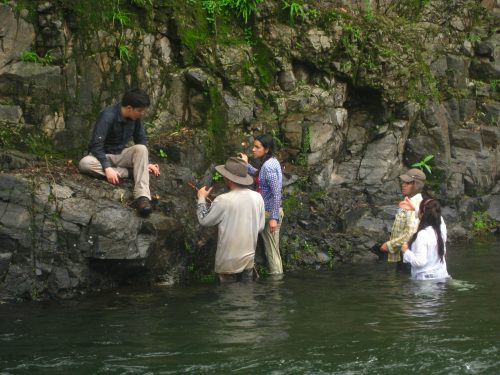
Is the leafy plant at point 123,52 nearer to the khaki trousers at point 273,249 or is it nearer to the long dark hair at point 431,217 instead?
the khaki trousers at point 273,249

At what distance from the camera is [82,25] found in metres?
13.1

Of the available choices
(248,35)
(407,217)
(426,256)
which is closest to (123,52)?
(248,35)

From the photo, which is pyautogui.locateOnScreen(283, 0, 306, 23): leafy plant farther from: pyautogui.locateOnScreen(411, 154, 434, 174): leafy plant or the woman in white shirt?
the woman in white shirt

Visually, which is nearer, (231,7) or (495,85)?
(231,7)

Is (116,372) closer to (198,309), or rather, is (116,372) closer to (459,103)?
(198,309)

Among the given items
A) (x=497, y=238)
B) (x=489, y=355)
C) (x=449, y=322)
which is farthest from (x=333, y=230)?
(x=489, y=355)

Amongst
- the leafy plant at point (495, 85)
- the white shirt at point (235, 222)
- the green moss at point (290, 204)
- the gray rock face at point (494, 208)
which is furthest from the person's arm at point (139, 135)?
the leafy plant at point (495, 85)

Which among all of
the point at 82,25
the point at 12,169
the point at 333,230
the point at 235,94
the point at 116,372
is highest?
the point at 82,25

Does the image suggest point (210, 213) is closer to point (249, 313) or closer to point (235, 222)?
point (235, 222)

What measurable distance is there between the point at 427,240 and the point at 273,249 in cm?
284

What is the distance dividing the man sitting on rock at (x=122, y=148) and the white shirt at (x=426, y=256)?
151 inches

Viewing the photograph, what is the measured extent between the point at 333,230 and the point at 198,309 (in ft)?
18.4

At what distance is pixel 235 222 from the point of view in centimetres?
1093

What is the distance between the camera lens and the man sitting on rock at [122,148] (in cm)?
1104
